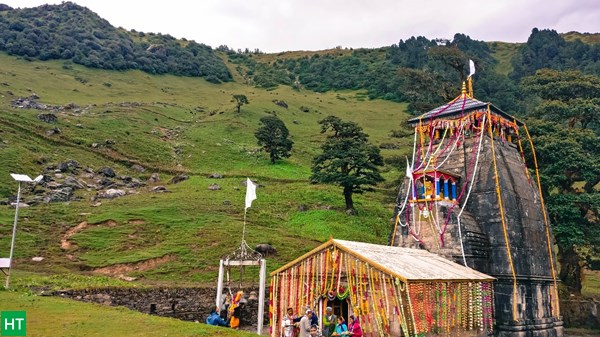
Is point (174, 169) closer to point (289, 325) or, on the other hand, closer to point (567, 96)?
point (567, 96)

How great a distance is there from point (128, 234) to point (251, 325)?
12953mm

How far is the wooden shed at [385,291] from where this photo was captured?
16000 millimetres

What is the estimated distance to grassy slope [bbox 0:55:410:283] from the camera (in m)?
31.2

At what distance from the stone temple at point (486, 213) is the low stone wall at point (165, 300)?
9.16 meters

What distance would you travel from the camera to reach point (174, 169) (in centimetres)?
5544

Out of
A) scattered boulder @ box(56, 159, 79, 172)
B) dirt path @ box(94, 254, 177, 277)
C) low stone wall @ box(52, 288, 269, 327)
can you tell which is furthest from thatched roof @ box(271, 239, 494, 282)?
scattered boulder @ box(56, 159, 79, 172)

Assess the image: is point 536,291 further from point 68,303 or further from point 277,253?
point 68,303

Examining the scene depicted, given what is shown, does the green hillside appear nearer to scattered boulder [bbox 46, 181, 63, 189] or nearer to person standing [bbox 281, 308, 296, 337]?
scattered boulder [bbox 46, 181, 63, 189]

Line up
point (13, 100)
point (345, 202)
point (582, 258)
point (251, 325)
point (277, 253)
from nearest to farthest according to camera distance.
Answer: point (251, 325) < point (582, 258) < point (277, 253) < point (345, 202) < point (13, 100)

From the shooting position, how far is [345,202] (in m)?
43.6

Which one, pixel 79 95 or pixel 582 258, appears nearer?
pixel 582 258

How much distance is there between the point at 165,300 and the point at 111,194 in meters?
22.4

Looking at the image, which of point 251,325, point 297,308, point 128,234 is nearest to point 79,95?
point 128,234

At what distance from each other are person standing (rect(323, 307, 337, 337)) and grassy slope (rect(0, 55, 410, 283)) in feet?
40.2
